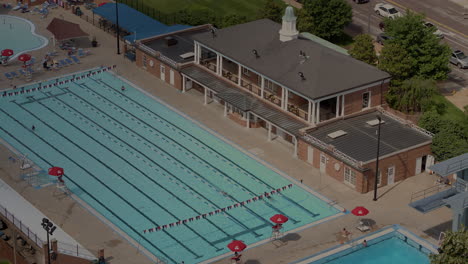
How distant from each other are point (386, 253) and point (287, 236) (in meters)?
6.97

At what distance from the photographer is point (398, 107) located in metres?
88.6

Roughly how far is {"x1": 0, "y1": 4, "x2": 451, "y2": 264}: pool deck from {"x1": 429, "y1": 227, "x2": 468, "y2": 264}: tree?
391 inches

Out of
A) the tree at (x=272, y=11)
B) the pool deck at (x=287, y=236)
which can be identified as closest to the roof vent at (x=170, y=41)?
the pool deck at (x=287, y=236)

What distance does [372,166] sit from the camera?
7675cm

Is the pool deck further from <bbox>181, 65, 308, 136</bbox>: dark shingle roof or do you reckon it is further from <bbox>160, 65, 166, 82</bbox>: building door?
<bbox>160, 65, 166, 82</bbox>: building door

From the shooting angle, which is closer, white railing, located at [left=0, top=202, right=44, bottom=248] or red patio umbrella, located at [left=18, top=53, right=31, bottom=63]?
white railing, located at [left=0, top=202, right=44, bottom=248]

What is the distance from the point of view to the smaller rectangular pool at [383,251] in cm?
6969

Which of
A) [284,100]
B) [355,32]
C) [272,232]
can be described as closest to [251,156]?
[284,100]

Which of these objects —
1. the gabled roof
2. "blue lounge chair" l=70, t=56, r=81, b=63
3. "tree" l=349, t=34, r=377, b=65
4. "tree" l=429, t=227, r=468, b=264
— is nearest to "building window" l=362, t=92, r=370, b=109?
the gabled roof

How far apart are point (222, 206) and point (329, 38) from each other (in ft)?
111

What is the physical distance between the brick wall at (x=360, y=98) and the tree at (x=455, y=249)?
2383 centimetres

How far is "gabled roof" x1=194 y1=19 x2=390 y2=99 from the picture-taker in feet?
271

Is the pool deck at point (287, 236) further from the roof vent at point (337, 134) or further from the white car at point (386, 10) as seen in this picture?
the white car at point (386, 10)

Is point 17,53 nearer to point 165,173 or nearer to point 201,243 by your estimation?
point 165,173
